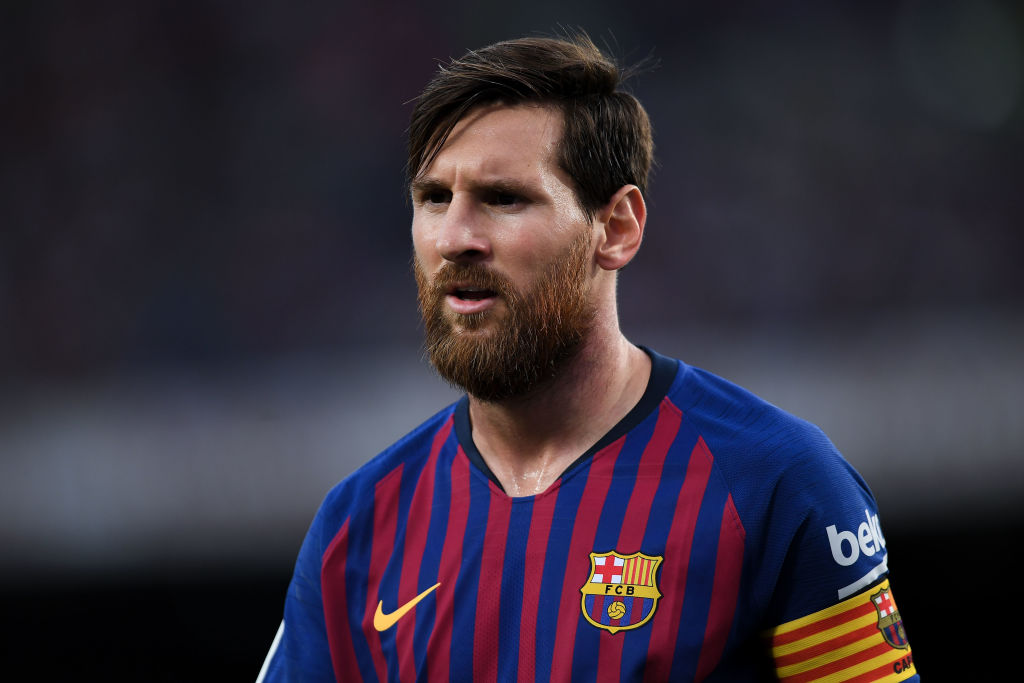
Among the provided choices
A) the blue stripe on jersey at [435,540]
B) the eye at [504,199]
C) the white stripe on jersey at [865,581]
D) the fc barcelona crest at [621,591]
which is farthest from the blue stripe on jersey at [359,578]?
the white stripe on jersey at [865,581]

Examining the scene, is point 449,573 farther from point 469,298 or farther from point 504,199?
point 504,199

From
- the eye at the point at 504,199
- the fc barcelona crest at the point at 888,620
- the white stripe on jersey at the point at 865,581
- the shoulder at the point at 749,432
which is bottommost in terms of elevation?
the fc barcelona crest at the point at 888,620

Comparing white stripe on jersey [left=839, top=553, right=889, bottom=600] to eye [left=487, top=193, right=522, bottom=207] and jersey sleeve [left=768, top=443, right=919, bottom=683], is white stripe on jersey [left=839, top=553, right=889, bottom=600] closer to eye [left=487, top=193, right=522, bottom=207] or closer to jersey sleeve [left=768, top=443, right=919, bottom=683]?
jersey sleeve [left=768, top=443, right=919, bottom=683]

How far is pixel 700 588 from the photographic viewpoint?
1.75 meters

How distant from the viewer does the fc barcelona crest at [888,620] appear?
5.77ft

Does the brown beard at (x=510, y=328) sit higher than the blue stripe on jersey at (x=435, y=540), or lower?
higher

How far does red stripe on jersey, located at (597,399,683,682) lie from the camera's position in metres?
1.75

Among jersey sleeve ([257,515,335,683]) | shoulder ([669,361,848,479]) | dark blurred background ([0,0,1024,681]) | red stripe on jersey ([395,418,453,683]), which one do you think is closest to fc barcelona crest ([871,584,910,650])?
shoulder ([669,361,848,479])

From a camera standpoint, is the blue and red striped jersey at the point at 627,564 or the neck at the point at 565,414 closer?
the blue and red striped jersey at the point at 627,564

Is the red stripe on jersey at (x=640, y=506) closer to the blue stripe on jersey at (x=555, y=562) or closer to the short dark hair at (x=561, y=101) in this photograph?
the blue stripe on jersey at (x=555, y=562)

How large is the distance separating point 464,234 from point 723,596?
2.50 feet

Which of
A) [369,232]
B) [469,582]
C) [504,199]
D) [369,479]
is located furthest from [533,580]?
[369,232]

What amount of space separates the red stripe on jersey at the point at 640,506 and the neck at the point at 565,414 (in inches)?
3.5

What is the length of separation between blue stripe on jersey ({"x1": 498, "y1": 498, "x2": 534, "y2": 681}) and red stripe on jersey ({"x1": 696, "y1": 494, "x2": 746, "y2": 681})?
328mm
